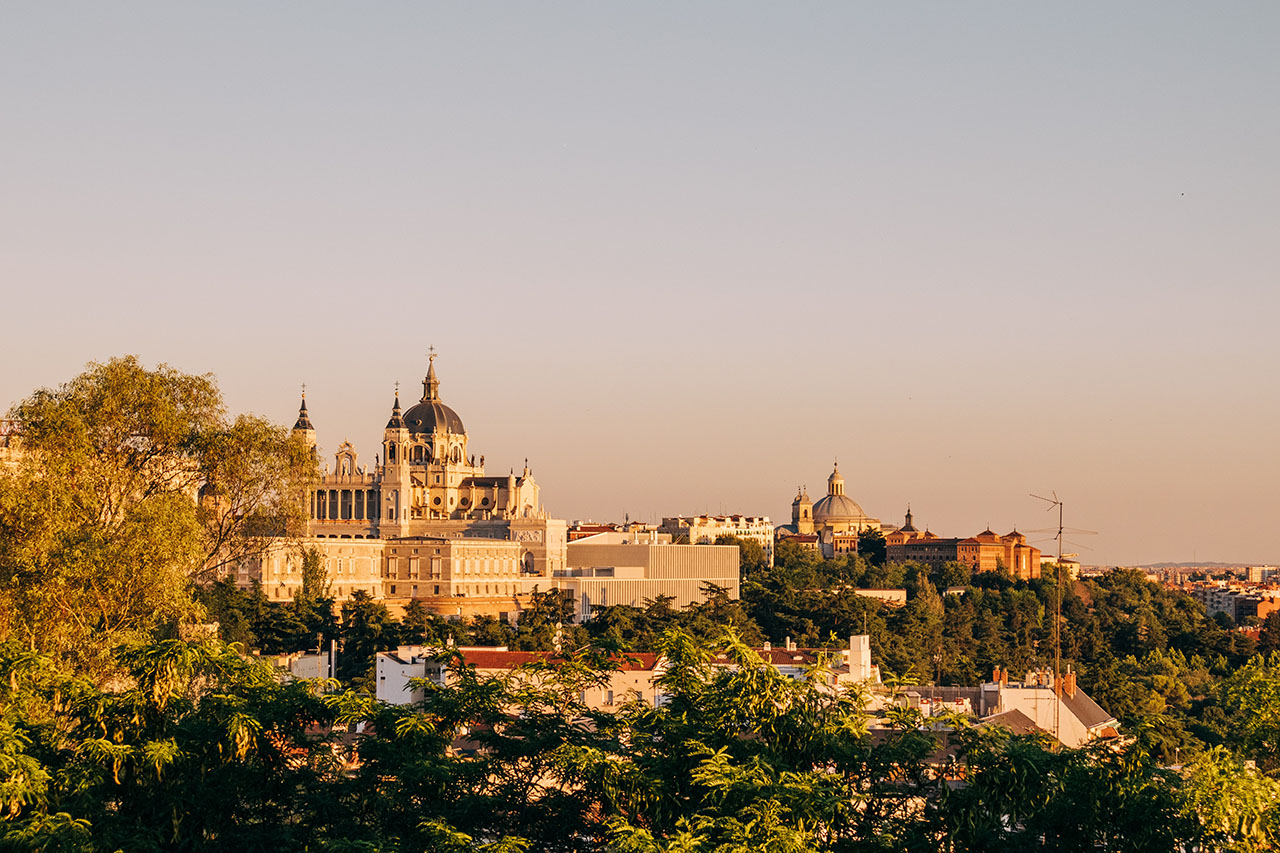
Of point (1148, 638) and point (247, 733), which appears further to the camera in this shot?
point (1148, 638)

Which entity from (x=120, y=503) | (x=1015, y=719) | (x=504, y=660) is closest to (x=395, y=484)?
(x=504, y=660)

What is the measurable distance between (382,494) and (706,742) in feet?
418

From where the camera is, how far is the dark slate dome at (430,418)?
537 ft

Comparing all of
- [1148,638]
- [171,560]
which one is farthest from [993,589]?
[171,560]

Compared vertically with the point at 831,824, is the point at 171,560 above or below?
above

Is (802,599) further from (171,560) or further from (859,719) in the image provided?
(859,719)

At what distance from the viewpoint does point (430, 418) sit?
164125 millimetres

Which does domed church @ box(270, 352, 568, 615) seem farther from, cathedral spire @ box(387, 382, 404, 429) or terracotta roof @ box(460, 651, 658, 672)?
terracotta roof @ box(460, 651, 658, 672)

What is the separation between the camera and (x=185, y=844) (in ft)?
82.6

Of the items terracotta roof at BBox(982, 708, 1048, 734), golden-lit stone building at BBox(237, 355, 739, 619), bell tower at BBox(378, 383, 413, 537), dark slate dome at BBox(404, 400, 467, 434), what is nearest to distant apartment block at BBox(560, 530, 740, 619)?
golden-lit stone building at BBox(237, 355, 739, 619)

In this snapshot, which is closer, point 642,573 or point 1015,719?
point 1015,719

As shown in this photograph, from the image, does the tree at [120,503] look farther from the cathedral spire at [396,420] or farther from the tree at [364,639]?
the cathedral spire at [396,420]

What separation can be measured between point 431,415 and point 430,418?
12.8 inches

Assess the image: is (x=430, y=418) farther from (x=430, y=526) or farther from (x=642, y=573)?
(x=642, y=573)
